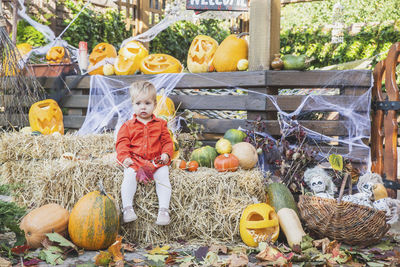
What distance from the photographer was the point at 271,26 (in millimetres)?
4289

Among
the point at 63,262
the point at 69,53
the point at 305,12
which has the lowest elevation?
the point at 63,262

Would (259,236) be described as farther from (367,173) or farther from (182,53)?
(182,53)

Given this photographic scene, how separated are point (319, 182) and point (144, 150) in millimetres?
1467

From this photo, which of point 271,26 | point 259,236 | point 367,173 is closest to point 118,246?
point 259,236

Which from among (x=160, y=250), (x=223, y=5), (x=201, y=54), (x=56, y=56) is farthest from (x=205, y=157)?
(x=56, y=56)

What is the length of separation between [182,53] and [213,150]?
646cm

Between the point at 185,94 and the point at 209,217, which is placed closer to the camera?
the point at 209,217

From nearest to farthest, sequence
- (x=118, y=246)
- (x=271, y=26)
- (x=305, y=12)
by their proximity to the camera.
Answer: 1. (x=118, y=246)
2. (x=271, y=26)
3. (x=305, y=12)

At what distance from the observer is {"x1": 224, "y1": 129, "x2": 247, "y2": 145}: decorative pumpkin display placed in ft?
13.0

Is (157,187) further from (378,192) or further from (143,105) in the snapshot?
(378,192)

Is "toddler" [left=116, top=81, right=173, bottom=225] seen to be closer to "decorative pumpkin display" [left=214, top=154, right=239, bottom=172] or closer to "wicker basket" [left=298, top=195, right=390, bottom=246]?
"decorative pumpkin display" [left=214, top=154, right=239, bottom=172]

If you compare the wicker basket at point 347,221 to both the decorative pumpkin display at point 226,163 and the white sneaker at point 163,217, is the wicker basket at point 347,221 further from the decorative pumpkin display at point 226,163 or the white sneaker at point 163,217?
the white sneaker at point 163,217

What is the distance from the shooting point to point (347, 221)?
3016 millimetres

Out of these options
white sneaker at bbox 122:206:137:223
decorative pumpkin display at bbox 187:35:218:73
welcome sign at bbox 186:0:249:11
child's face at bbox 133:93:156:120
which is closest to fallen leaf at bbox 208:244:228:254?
white sneaker at bbox 122:206:137:223
